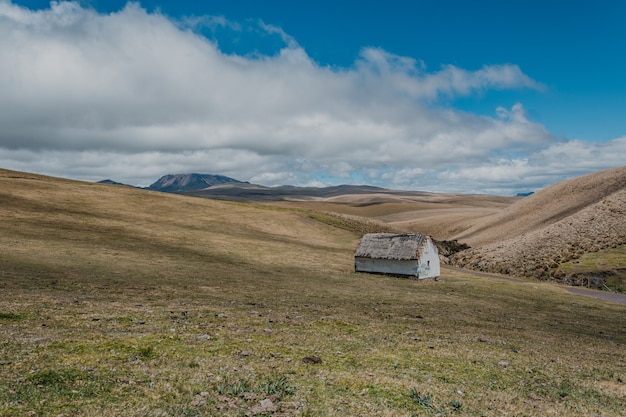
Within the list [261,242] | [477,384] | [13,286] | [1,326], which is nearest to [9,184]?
[261,242]

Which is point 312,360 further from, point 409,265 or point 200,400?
point 409,265

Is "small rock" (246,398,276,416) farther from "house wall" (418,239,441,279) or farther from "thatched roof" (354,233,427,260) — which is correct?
"house wall" (418,239,441,279)

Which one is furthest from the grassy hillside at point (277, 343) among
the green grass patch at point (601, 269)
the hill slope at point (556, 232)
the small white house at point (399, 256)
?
the hill slope at point (556, 232)

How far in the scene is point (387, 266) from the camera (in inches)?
2076

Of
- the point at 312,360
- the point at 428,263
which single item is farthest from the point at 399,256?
the point at 312,360

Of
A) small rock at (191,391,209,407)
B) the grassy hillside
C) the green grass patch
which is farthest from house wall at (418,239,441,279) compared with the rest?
small rock at (191,391,209,407)

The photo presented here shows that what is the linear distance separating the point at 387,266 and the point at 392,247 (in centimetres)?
253

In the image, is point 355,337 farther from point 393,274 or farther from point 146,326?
point 393,274

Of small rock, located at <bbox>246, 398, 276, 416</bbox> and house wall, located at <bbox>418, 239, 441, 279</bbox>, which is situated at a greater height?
small rock, located at <bbox>246, 398, 276, 416</bbox>

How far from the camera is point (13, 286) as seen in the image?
23688mm

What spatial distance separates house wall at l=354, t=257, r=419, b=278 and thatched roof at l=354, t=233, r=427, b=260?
1.91 ft

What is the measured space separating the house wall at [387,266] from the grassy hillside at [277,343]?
767 cm

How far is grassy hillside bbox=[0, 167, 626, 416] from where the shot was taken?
10.3 m

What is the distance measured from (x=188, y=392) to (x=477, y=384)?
8.63 meters
